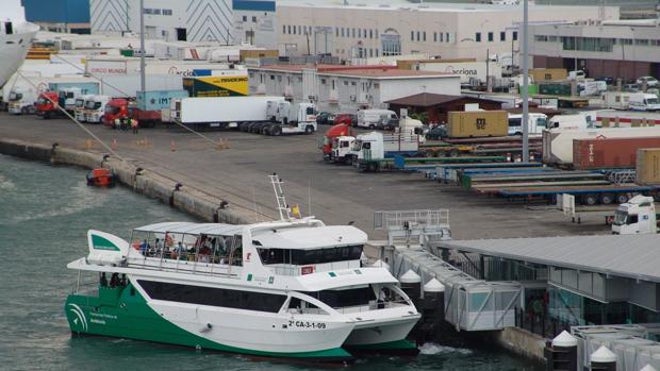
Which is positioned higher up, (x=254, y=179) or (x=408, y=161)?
(x=408, y=161)

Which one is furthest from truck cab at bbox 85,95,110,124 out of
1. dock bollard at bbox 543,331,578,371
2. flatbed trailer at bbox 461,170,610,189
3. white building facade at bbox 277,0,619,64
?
dock bollard at bbox 543,331,578,371

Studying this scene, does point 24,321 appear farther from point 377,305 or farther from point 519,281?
point 519,281

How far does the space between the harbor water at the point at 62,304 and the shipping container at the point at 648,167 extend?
44.4 feet

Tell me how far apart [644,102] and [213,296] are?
159 feet

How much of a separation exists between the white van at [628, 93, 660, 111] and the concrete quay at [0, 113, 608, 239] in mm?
14112

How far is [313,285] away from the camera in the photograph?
31.5 m

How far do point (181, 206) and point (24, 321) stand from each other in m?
18.3

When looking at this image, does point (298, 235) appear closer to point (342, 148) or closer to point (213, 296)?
point (213, 296)

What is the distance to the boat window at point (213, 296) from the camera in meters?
32.0

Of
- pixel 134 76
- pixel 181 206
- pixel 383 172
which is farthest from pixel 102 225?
pixel 134 76

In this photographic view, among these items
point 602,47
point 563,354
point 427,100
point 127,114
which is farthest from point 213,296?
point 602,47

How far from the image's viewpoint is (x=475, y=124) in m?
67.4

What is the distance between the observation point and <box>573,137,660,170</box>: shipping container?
55312 mm

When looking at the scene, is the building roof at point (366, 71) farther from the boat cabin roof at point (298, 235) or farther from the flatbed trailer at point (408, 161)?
the boat cabin roof at point (298, 235)
